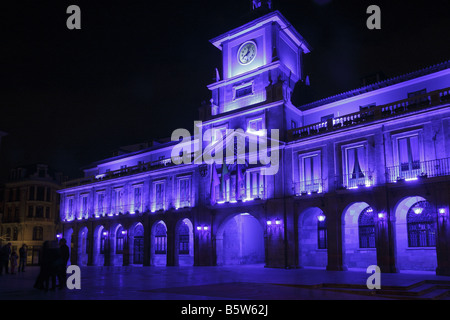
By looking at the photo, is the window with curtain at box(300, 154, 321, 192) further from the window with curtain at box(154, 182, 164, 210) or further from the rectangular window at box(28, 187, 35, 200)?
the rectangular window at box(28, 187, 35, 200)

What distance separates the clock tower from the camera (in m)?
31.6

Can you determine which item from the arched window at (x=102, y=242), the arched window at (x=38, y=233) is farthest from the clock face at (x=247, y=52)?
the arched window at (x=38, y=233)

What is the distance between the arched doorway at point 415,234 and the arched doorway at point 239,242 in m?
12.5

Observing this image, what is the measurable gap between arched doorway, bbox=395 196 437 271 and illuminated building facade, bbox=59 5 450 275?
0.20ft

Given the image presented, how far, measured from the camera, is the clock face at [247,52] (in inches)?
1350

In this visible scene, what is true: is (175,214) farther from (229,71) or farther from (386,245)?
(386,245)

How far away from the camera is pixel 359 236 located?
92.9 feet

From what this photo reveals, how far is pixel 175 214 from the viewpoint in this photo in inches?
1451

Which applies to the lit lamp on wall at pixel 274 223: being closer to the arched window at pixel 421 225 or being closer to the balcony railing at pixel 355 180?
the balcony railing at pixel 355 180

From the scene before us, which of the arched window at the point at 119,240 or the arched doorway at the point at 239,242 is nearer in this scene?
the arched doorway at the point at 239,242

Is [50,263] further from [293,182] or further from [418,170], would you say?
[418,170]

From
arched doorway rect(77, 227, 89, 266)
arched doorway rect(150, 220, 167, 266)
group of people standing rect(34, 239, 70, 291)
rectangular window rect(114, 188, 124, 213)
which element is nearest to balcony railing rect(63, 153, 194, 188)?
rectangular window rect(114, 188, 124, 213)

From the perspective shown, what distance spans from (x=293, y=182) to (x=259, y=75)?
924 cm
